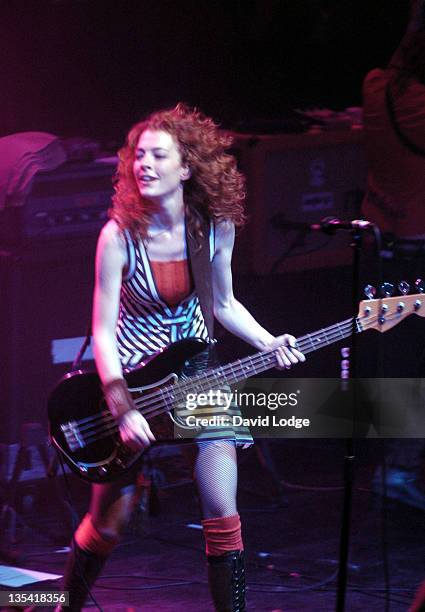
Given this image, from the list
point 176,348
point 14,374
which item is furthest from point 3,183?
point 176,348

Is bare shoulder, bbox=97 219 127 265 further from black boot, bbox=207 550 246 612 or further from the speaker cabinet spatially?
the speaker cabinet

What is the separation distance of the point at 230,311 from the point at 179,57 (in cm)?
227

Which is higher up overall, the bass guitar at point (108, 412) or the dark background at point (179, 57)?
the dark background at point (179, 57)

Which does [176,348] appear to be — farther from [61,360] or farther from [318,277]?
[318,277]

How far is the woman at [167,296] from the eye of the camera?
3.82 m

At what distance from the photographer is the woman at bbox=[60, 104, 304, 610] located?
3.82 metres

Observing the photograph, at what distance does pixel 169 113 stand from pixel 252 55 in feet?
7.46

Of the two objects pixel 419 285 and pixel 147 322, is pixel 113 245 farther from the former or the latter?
pixel 419 285

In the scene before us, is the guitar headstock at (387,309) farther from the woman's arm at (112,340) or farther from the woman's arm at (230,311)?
the woman's arm at (112,340)

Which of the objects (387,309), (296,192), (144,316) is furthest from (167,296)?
(296,192)

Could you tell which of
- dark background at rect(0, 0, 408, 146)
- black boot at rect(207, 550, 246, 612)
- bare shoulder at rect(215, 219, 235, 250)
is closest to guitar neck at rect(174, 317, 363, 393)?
bare shoulder at rect(215, 219, 235, 250)

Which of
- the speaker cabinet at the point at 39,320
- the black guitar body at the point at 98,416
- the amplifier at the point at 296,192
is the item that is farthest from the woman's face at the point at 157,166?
the amplifier at the point at 296,192

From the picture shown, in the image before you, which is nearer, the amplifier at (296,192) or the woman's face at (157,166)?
the woman's face at (157,166)

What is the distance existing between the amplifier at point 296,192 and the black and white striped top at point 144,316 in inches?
73.8
